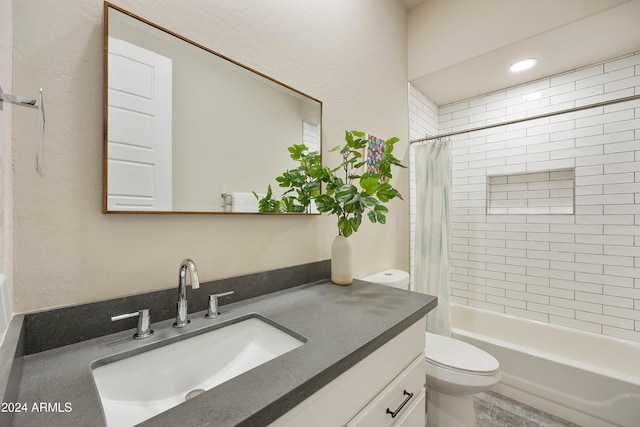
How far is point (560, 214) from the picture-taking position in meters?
2.10

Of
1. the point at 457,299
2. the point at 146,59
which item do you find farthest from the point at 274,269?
the point at 457,299

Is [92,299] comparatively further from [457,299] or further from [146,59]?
[457,299]

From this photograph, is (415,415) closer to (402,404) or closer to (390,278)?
(402,404)

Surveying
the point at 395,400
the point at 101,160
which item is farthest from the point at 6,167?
the point at 395,400

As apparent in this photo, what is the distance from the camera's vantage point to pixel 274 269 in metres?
1.16

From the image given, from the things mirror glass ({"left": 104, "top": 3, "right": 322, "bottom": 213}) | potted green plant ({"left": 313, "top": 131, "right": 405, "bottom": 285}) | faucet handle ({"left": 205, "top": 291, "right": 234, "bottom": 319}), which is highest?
mirror glass ({"left": 104, "top": 3, "right": 322, "bottom": 213})

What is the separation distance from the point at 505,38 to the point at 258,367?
7.64ft

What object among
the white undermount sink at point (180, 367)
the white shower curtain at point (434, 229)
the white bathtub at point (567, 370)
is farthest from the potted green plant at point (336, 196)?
the white bathtub at point (567, 370)

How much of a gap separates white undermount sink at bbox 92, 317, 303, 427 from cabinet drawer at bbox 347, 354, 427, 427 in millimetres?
282

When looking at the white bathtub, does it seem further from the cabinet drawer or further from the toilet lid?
the cabinet drawer

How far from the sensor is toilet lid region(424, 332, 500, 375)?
125 centimetres

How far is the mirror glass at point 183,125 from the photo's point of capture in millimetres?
777

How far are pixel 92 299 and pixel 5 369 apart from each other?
329mm

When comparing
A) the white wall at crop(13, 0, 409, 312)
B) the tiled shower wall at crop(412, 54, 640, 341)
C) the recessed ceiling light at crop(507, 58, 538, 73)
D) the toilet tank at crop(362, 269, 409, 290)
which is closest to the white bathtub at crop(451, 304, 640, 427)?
the tiled shower wall at crop(412, 54, 640, 341)
